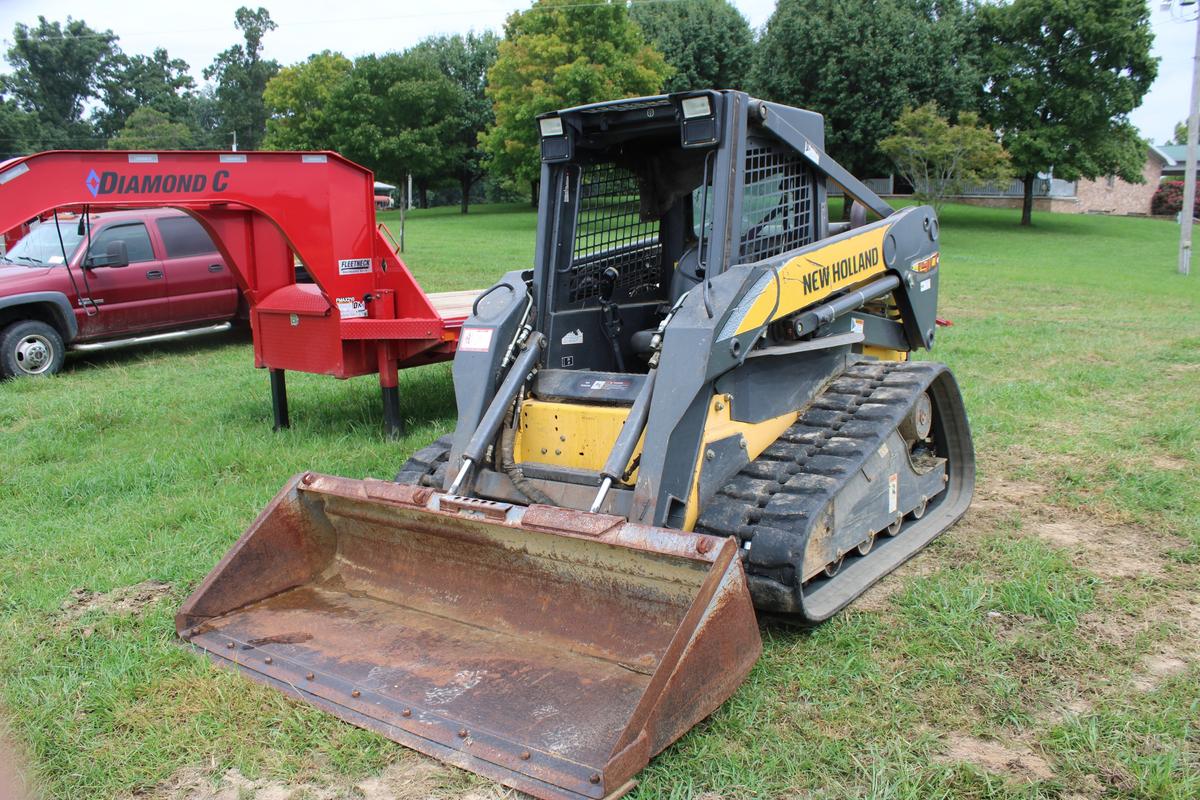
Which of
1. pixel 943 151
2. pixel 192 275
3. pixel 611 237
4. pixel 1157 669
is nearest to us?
pixel 1157 669

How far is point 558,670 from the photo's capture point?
149 inches

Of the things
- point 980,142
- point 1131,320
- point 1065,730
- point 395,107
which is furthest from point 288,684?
point 395,107

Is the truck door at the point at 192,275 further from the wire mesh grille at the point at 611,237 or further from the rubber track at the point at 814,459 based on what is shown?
the rubber track at the point at 814,459

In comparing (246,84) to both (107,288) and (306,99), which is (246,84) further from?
(107,288)

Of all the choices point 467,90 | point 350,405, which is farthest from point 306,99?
point 350,405

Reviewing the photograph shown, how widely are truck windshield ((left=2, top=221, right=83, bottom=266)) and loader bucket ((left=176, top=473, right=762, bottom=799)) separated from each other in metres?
8.16

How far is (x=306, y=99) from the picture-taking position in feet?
144

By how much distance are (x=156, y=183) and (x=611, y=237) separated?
109 inches

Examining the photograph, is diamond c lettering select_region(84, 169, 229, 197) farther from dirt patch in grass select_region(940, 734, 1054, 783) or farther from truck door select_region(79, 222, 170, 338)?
truck door select_region(79, 222, 170, 338)

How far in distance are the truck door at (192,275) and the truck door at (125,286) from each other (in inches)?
5.6

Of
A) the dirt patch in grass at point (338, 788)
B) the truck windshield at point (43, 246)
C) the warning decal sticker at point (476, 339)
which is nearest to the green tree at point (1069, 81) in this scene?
the truck windshield at point (43, 246)

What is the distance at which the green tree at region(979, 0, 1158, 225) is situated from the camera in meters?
31.7

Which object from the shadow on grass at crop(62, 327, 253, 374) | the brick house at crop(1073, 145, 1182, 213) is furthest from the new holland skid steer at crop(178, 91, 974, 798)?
the brick house at crop(1073, 145, 1182, 213)

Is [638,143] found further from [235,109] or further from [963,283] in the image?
[235,109]
